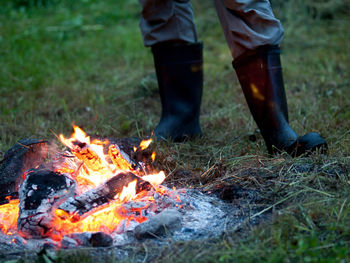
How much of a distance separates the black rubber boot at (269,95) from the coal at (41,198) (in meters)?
1.13

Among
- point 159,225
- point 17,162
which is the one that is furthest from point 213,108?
point 159,225

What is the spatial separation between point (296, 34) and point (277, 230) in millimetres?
3956

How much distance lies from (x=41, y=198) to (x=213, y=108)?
204cm

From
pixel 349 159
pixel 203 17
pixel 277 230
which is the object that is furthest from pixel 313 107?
pixel 203 17

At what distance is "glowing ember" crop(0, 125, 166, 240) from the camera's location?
1.77 m

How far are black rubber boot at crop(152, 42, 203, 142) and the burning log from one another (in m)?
0.81

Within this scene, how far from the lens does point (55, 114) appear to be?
3.53 m

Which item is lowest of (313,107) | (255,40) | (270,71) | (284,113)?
(313,107)

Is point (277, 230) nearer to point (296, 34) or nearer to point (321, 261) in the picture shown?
point (321, 261)

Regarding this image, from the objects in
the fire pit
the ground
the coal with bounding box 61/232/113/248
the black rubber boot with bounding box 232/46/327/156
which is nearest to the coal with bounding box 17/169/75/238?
the fire pit

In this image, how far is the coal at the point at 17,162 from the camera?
6.69 feet

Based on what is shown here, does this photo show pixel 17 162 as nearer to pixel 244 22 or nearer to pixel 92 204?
pixel 92 204

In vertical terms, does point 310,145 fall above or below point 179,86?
below

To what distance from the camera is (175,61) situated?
9.16 ft
